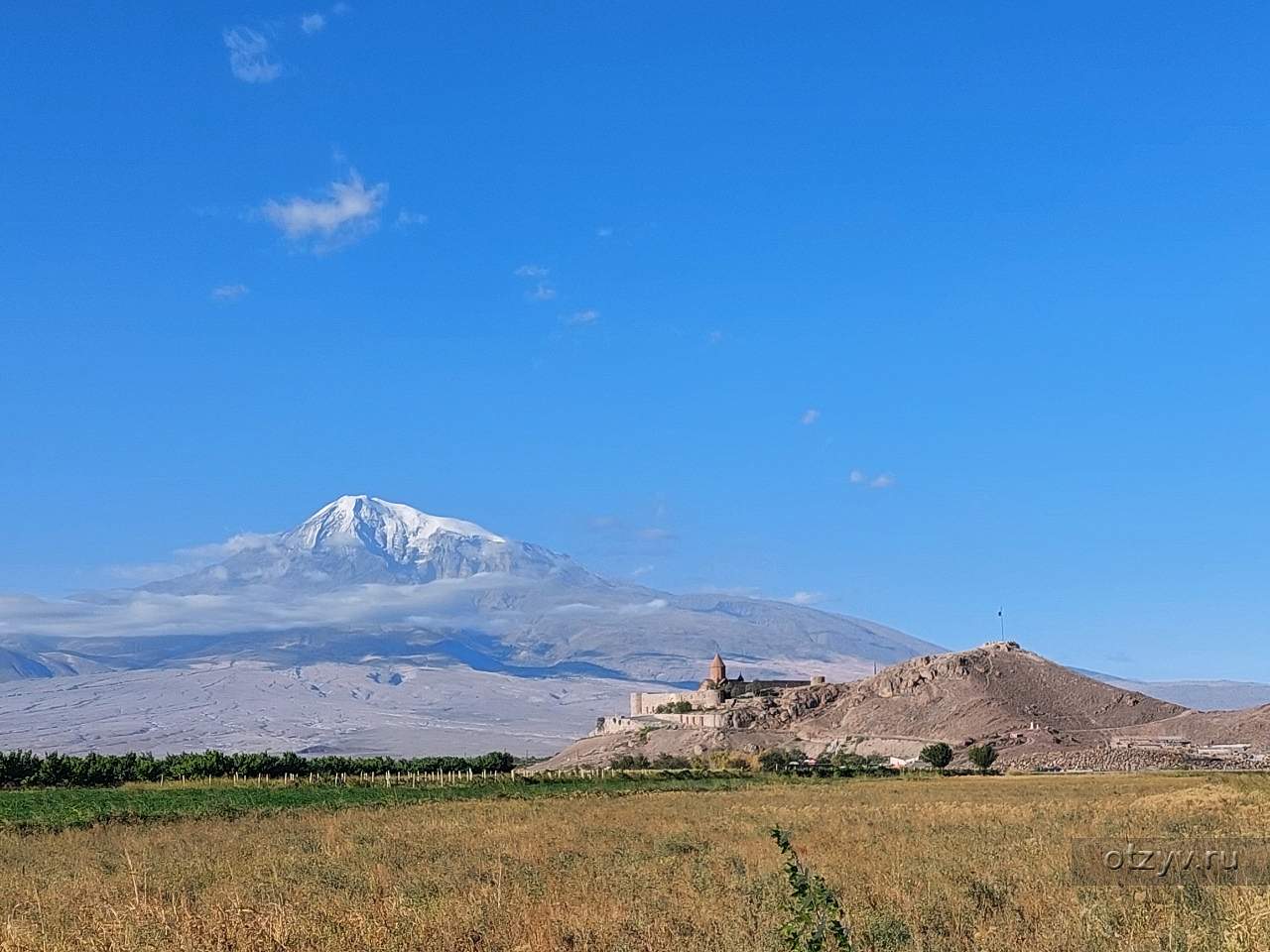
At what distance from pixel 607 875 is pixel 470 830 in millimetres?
10365

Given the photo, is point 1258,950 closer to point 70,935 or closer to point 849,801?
point 70,935

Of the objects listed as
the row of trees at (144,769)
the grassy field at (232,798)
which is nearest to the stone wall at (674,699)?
the row of trees at (144,769)

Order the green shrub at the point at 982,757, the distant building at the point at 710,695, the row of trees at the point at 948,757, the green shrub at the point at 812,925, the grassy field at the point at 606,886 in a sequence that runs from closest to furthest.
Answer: the green shrub at the point at 812,925 → the grassy field at the point at 606,886 → the green shrub at the point at 982,757 → the row of trees at the point at 948,757 → the distant building at the point at 710,695

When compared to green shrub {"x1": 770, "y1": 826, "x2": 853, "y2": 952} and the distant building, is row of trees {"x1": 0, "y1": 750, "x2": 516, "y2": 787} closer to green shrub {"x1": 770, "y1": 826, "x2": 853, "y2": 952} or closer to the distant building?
the distant building

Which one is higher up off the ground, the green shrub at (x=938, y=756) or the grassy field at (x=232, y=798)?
the green shrub at (x=938, y=756)

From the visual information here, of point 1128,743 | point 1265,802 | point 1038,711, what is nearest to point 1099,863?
point 1265,802

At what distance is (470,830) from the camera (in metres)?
26.6

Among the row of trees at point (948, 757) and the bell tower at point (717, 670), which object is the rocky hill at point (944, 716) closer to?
the row of trees at point (948, 757)

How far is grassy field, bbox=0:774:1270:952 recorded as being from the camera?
1217 cm
